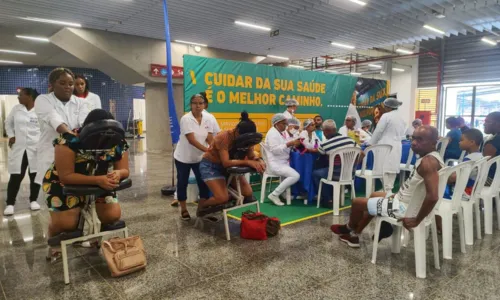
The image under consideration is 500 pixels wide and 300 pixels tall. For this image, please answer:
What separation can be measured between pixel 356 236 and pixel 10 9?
26.1 ft

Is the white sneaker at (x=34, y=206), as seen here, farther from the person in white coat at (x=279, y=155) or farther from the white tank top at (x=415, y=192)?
the white tank top at (x=415, y=192)

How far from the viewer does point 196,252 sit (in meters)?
2.97

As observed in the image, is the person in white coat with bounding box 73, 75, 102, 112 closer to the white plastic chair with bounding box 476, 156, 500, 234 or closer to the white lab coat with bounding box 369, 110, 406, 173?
the white lab coat with bounding box 369, 110, 406, 173

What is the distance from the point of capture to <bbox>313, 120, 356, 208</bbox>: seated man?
420cm

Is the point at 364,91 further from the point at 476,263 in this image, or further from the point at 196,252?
the point at 196,252

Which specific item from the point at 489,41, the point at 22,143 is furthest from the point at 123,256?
the point at 489,41

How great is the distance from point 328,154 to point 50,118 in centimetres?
308

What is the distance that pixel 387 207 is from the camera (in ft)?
8.57

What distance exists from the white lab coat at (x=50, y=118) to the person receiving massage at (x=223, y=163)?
1207mm

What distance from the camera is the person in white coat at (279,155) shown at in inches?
175

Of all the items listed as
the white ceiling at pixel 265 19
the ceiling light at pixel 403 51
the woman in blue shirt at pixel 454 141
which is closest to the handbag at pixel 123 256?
the woman in blue shirt at pixel 454 141

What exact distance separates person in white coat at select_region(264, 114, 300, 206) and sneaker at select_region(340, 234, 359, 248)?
4.41ft

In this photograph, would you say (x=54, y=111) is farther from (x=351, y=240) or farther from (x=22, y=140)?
(x=351, y=240)

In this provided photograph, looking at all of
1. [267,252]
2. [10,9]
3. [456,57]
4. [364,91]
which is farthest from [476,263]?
[456,57]
